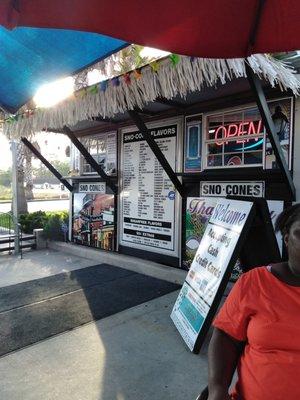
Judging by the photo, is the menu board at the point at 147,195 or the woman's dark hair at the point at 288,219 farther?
the menu board at the point at 147,195

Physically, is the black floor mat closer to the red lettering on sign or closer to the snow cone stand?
the snow cone stand

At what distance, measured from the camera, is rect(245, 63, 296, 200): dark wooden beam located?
3.78m

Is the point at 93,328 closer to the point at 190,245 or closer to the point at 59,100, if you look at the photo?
the point at 190,245

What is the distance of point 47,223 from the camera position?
375 inches

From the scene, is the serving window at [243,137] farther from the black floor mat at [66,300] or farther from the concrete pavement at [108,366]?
the concrete pavement at [108,366]

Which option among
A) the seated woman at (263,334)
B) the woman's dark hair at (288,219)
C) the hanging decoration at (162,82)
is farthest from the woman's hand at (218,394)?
the hanging decoration at (162,82)

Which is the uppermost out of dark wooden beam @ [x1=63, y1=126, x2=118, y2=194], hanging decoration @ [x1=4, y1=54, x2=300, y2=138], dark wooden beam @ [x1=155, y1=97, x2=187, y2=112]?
dark wooden beam @ [x1=155, y1=97, x2=187, y2=112]

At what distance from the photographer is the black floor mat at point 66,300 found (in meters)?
4.25

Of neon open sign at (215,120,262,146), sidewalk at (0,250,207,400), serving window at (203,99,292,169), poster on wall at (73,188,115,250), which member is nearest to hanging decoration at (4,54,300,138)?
serving window at (203,99,292,169)

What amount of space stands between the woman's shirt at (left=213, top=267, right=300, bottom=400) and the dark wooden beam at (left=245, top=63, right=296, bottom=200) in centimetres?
251

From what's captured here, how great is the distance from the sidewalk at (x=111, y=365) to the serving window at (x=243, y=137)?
8.41 feet

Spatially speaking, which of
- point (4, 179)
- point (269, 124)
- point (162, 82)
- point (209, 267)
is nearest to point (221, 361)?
point (209, 267)

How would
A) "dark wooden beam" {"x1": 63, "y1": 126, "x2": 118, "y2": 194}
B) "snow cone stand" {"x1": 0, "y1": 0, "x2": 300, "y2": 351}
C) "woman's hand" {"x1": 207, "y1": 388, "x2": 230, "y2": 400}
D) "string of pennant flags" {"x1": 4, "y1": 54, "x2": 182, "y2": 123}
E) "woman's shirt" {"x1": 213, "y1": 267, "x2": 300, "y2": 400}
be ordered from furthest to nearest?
"dark wooden beam" {"x1": 63, "y1": 126, "x2": 118, "y2": 194}, "string of pennant flags" {"x1": 4, "y1": 54, "x2": 182, "y2": 123}, "snow cone stand" {"x1": 0, "y1": 0, "x2": 300, "y2": 351}, "woman's hand" {"x1": 207, "y1": 388, "x2": 230, "y2": 400}, "woman's shirt" {"x1": 213, "y1": 267, "x2": 300, "y2": 400}

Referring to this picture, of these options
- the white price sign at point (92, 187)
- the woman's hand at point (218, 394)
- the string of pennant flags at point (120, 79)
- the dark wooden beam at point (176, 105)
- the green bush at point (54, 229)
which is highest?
the dark wooden beam at point (176, 105)
